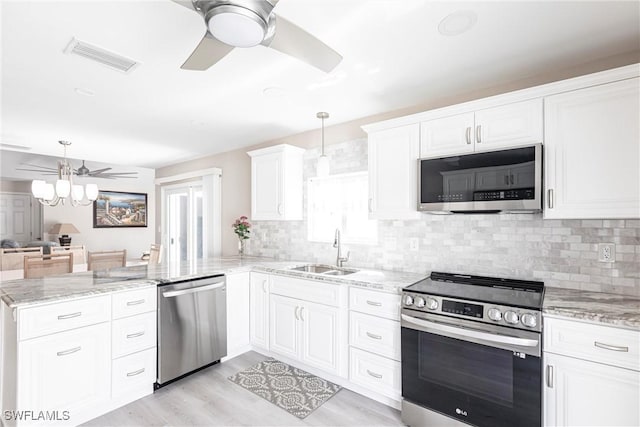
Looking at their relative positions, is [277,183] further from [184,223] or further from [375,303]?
[184,223]

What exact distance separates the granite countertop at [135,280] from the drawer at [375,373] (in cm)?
53

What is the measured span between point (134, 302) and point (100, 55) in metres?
1.72

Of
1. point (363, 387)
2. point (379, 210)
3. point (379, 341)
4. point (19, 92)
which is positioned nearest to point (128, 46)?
point (19, 92)

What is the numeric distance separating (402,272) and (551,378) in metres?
1.33

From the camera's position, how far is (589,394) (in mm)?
1586

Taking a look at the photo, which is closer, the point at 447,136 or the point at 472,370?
the point at 472,370

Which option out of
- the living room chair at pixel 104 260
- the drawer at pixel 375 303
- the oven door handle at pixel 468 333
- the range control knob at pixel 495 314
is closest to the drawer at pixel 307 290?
the drawer at pixel 375 303

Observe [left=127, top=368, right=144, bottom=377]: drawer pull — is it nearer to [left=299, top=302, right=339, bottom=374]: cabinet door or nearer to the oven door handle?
[left=299, top=302, right=339, bottom=374]: cabinet door

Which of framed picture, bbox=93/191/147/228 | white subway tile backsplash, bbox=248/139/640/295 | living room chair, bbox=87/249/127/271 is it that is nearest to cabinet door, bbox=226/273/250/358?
white subway tile backsplash, bbox=248/139/640/295

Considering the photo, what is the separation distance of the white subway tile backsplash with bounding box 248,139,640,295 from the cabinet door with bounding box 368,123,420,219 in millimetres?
357

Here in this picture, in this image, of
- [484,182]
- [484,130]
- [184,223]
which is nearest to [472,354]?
[484,182]

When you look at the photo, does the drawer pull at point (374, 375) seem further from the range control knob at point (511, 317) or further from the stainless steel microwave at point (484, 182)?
the stainless steel microwave at point (484, 182)

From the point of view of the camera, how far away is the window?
3238 mm

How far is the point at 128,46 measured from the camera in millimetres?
1916
